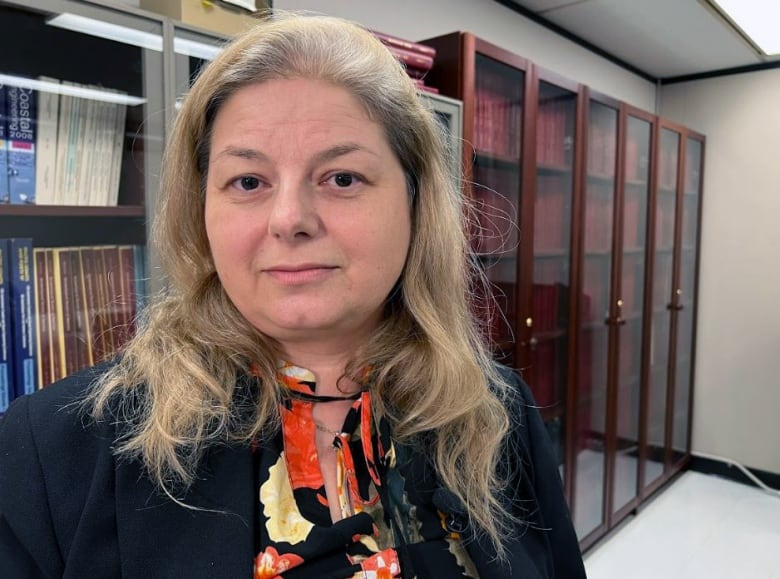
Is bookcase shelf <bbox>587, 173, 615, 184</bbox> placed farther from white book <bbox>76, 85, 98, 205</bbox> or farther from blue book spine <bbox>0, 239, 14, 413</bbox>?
blue book spine <bbox>0, 239, 14, 413</bbox>

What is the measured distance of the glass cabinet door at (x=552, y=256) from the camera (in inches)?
95.9

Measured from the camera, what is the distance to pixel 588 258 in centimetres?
284

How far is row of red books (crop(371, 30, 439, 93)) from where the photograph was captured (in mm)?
1737

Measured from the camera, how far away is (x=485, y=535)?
0.88 meters

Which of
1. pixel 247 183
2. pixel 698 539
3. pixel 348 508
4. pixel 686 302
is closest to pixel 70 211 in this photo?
pixel 247 183

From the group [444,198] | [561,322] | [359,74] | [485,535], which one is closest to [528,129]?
[561,322]

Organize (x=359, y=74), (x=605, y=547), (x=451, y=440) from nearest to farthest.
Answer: (x=359, y=74)
(x=451, y=440)
(x=605, y=547)

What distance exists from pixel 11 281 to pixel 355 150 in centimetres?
83

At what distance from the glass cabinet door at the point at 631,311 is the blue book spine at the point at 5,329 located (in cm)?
265

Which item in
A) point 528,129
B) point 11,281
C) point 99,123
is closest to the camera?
point 11,281

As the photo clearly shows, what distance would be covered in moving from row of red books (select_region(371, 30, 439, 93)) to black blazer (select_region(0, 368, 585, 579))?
133 centimetres

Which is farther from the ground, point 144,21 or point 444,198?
Answer: point 144,21

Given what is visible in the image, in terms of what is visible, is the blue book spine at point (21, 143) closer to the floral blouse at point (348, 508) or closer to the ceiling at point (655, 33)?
the floral blouse at point (348, 508)

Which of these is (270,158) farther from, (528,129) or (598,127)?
(598,127)
